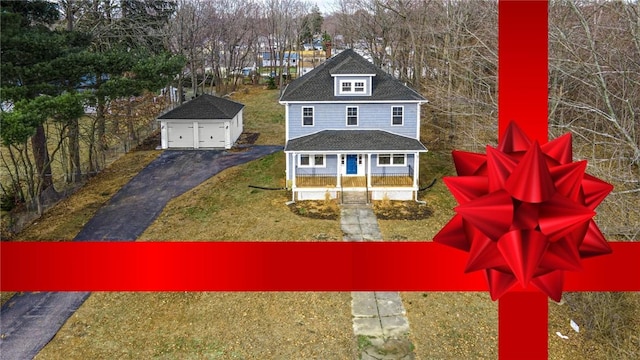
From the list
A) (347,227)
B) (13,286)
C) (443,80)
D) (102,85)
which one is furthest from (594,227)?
(443,80)

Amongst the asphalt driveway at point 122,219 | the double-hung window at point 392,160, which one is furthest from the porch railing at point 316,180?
the asphalt driveway at point 122,219

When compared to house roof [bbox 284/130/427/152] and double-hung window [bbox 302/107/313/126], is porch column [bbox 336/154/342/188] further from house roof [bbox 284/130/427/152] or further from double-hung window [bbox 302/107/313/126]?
double-hung window [bbox 302/107/313/126]

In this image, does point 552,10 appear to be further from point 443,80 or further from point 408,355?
point 443,80

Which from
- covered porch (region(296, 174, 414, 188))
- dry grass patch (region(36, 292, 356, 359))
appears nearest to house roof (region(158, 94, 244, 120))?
covered porch (region(296, 174, 414, 188))

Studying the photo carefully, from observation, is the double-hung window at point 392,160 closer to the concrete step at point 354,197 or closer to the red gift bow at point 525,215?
the concrete step at point 354,197

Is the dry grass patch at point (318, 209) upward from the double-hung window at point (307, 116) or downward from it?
downward
